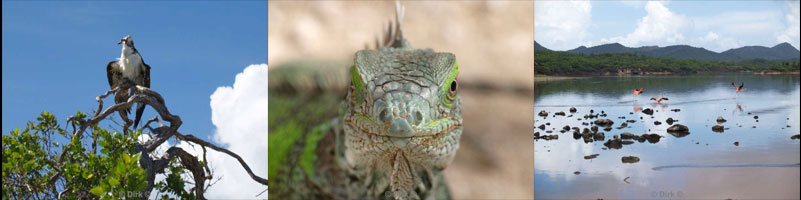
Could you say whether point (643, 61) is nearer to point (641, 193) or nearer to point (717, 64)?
point (717, 64)

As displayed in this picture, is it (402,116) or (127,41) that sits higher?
(127,41)

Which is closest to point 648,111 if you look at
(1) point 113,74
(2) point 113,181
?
(1) point 113,74

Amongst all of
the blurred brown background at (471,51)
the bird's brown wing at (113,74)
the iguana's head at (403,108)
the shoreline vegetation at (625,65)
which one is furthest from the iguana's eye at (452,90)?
the shoreline vegetation at (625,65)

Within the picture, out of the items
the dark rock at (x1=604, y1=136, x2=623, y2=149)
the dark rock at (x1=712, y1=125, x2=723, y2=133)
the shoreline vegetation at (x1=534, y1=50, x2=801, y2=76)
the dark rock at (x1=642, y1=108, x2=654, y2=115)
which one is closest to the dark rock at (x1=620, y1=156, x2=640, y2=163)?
the dark rock at (x1=604, y1=136, x2=623, y2=149)

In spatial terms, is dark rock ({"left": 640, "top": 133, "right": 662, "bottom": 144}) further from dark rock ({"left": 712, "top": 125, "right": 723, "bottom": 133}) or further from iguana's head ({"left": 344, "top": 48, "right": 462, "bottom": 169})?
iguana's head ({"left": 344, "top": 48, "right": 462, "bottom": 169})

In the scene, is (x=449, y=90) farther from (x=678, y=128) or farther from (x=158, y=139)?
(x=678, y=128)

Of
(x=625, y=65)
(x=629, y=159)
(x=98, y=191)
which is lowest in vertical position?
(x=629, y=159)
